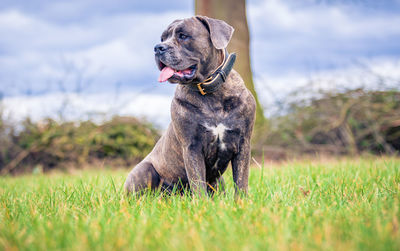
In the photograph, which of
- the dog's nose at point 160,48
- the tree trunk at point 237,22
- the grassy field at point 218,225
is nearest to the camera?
the grassy field at point 218,225

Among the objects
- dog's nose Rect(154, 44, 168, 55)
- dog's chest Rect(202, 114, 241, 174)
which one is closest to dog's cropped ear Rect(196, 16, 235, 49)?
dog's nose Rect(154, 44, 168, 55)

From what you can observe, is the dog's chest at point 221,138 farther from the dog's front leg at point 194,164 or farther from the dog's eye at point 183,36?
the dog's eye at point 183,36

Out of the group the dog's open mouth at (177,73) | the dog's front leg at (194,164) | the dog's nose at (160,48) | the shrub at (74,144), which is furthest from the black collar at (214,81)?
the shrub at (74,144)

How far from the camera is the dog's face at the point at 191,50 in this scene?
3330 mm

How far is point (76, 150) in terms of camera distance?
9125 mm

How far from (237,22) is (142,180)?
5619mm

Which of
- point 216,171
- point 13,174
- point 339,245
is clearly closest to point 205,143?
point 216,171

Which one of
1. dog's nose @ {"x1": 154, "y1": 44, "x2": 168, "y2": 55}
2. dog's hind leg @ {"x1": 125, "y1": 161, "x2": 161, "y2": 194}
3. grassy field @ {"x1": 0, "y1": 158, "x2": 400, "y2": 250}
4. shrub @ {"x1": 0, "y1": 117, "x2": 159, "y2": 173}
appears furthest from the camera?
shrub @ {"x1": 0, "y1": 117, "x2": 159, "y2": 173}

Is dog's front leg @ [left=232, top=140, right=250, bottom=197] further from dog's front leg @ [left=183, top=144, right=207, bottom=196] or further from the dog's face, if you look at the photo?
the dog's face

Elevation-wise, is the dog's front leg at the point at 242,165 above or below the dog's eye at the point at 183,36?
below

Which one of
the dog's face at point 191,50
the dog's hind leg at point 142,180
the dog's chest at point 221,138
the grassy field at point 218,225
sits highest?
the dog's face at point 191,50

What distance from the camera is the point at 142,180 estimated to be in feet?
12.6

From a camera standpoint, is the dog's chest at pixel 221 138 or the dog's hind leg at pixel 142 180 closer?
the dog's chest at pixel 221 138

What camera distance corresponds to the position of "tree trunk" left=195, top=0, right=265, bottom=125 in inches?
320
